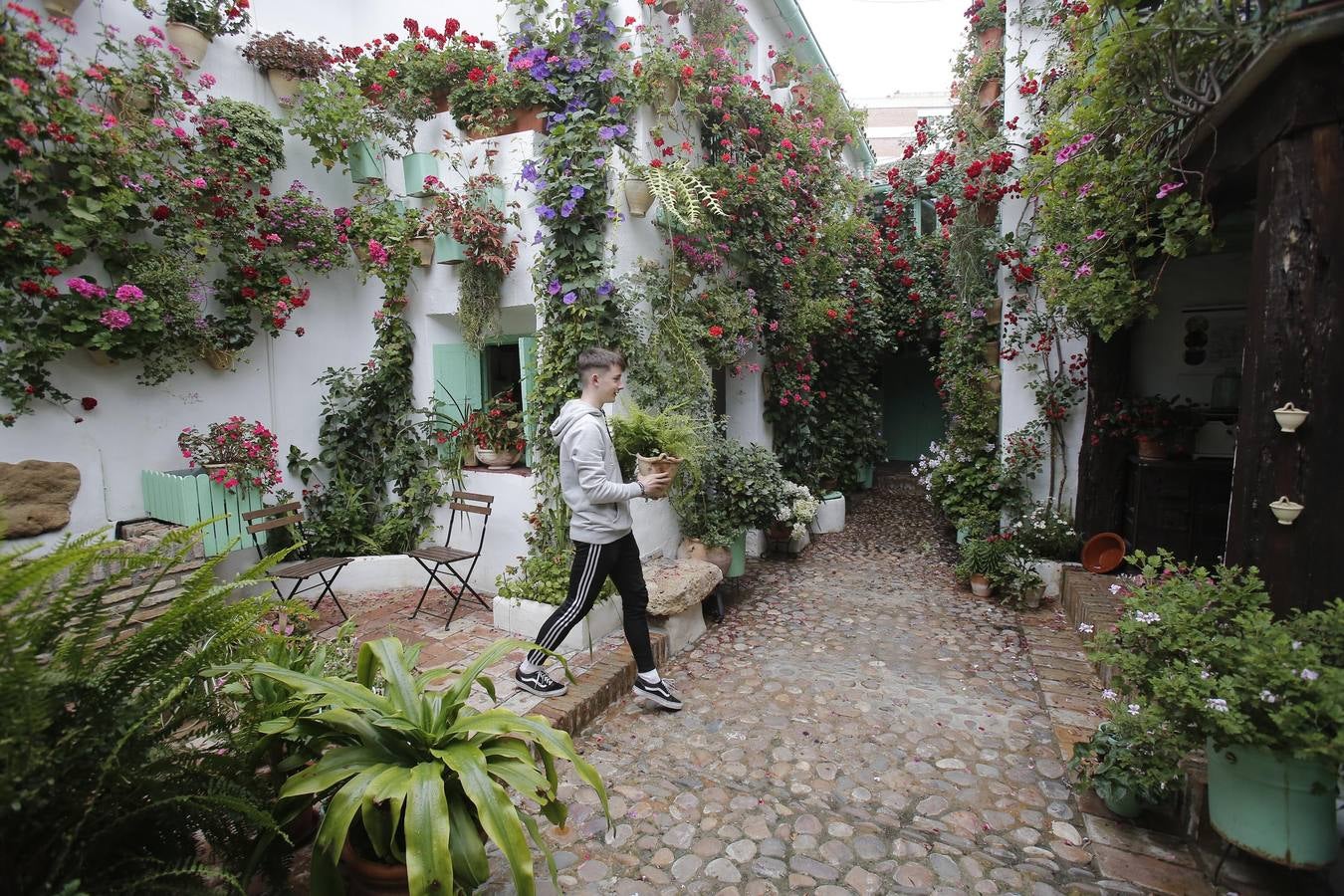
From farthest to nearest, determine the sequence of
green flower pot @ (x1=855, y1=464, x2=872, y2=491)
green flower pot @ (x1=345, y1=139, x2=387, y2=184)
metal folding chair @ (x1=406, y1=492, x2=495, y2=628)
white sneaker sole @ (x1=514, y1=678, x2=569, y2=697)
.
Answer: green flower pot @ (x1=855, y1=464, x2=872, y2=491) < green flower pot @ (x1=345, y1=139, x2=387, y2=184) < metal folding chair @ (x1=406, y1=492, x2=495, y2=628) < white sneaker sole @ (x1=514, y1=678, x2=569, y2=697)

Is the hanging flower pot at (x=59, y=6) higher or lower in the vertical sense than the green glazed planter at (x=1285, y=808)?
higher

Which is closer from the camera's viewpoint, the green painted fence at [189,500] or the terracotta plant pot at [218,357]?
the green painted fence at [189,500]

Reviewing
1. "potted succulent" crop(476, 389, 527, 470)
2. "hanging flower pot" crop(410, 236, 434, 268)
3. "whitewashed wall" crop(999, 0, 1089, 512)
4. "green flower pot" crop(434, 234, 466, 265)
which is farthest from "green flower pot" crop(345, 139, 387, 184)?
"whitewashed wall" crop(999, 0, 1089, 512)

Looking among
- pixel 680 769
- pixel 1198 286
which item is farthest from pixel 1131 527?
pixel 680 769

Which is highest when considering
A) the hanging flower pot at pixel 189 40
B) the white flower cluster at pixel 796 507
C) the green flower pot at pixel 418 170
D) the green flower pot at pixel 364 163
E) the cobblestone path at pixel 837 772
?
the hanging flower pot at pixel 189 40

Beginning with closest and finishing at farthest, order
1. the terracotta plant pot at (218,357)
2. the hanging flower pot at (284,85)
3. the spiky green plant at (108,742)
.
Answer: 1. the spiky green plant at (108,742)
2. the terracotta plant pot at (218,357)
3. the hanging flower pot at (284,85)

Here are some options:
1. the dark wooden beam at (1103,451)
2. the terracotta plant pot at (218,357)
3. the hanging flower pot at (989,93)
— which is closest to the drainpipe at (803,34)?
the hanging flower pot at (989,93)

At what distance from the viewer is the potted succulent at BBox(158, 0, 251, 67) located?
15.1 feet

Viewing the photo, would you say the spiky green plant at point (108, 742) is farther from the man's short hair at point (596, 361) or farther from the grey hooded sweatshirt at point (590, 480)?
the man's short hair at point (596, 361)

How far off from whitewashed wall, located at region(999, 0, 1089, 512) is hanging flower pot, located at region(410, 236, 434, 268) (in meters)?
5.06

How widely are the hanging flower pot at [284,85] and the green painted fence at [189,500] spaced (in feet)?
9.78

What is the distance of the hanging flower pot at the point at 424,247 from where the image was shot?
17.8 ft

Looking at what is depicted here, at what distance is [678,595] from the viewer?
4508 millimetres

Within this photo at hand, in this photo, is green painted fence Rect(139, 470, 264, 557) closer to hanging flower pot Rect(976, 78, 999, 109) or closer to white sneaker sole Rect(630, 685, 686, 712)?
white sneaker sole Rect(630, 685, 686, 712)
